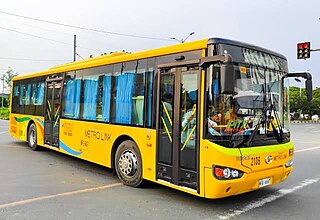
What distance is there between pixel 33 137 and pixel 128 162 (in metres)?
6.21

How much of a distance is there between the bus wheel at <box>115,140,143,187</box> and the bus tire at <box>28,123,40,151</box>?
5499 mm

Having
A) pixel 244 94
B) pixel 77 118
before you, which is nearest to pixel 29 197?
pixel 77 118

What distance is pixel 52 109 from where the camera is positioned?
33.9 ft

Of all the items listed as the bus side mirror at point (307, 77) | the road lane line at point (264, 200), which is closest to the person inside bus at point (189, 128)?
the road lane line at point (264, 200)

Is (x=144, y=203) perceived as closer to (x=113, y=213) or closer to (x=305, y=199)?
(x=113, y=213)

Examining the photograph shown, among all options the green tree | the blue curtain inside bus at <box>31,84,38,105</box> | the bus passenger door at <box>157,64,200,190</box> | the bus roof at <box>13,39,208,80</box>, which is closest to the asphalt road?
the bus passenger door at <box>157,64,200,190</box>

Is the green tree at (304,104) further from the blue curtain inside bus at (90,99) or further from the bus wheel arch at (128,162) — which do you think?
the bus wheel arch at (128,162)

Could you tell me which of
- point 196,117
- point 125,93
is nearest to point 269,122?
point 196,117

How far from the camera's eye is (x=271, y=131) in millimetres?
5723

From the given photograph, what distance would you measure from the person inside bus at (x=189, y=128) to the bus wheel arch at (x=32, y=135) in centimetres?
740

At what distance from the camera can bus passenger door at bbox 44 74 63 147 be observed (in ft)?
32.7

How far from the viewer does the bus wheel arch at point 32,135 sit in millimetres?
11547

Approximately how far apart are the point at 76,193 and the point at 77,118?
117 inches

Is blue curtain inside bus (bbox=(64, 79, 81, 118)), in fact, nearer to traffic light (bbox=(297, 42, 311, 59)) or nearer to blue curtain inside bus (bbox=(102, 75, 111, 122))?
blue curtain inside bus (bbox=(102, 75, 111, 122))
